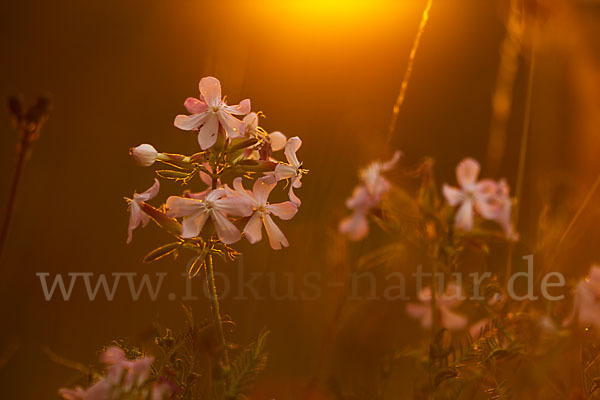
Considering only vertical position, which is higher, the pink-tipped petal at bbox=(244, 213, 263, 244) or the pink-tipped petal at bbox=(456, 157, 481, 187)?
the pink-tipped petal at bbox=(456, 157, 481, 187)

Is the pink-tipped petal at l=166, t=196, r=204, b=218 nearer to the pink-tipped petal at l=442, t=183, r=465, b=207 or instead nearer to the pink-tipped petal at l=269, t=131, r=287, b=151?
the pink-tipped petal at l=269, t=131, r=287, b=151

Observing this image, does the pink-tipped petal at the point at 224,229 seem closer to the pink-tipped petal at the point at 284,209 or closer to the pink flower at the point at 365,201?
the pink-tipped petal at the point at 284,209

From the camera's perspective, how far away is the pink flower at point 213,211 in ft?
3.33

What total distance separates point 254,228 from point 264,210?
5 cm

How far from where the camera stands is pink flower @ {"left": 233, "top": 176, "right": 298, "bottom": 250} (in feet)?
3.52

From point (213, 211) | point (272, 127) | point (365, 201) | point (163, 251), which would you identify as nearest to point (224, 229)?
point (213, 211)

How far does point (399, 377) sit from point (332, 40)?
8.45 feet

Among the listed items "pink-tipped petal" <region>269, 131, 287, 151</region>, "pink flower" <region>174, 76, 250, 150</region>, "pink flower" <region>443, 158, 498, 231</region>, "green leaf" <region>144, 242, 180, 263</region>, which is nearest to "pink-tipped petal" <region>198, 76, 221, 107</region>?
"pink flower" <region>174, 76, 250, 150</region>

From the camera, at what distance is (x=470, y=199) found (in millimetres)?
1254

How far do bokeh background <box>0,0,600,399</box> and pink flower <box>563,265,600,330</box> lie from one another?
0.70 m

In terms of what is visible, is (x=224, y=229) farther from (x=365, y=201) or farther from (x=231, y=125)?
(x=365, y=201)

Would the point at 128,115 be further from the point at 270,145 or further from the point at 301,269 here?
the point at 270,145

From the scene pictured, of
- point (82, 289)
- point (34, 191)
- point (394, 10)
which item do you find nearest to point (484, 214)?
point (82, 289)

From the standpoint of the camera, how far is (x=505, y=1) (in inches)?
118
